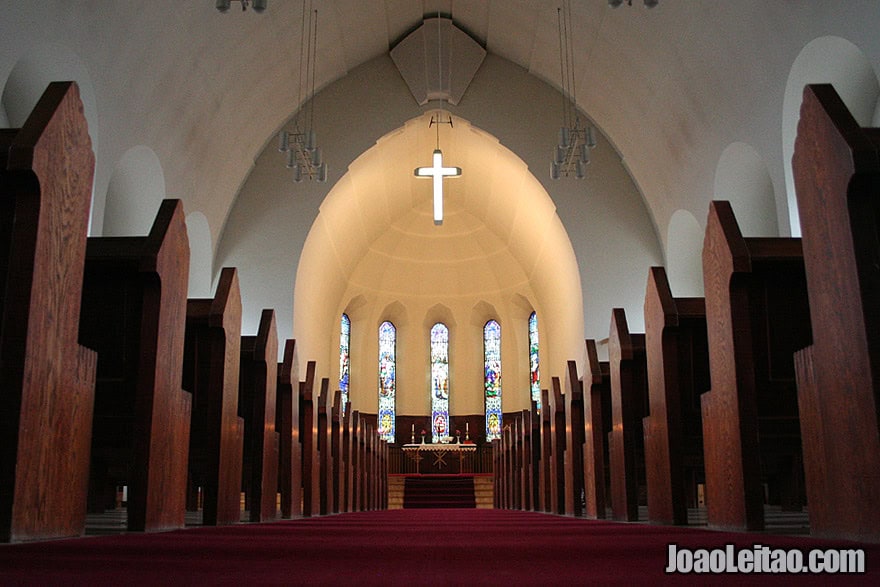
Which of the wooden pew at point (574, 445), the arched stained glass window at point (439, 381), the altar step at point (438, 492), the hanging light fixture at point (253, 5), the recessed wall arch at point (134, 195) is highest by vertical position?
the hanging light fixture at point (253, 5)

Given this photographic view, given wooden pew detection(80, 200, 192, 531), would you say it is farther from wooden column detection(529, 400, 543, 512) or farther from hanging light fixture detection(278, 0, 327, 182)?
hanging light fixture detection(278, 0, 327, 182)

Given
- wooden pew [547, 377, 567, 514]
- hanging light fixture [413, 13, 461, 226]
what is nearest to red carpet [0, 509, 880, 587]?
wooden pew [547, 377, 567, 514]

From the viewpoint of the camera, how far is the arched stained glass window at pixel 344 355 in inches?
757

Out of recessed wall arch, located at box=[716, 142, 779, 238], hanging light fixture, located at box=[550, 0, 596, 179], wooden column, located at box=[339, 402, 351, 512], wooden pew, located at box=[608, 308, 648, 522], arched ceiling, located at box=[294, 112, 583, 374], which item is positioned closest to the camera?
wooden pew, located at box=[608, 308, 648, 522]

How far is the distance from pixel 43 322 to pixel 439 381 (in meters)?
17.9

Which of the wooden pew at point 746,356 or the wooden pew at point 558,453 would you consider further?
the wooden pew at point 558,453

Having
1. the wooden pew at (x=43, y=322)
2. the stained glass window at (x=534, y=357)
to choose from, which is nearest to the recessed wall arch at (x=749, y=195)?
the stained glass window at (x=534, y=357)

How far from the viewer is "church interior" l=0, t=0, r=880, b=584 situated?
226 centimetres

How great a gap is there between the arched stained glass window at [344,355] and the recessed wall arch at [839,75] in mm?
12271

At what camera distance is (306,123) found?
1386 centimetres

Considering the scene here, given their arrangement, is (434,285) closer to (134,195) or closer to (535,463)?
(134,195)

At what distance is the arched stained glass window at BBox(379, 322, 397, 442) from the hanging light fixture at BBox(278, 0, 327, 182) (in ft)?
23.9

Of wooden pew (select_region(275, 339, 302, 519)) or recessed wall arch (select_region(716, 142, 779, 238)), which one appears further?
recessed wall arch (select_region(716, 142, 779, 238))

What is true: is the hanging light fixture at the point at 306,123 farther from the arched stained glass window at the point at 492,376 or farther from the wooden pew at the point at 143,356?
the arched stained glass window at the point at 492,376
